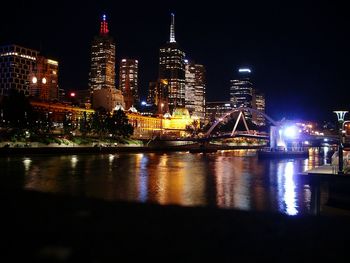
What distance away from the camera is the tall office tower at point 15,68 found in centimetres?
15362

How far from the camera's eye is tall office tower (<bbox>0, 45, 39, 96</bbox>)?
154 metres

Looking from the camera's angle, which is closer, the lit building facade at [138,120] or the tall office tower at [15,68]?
the lit building facade at [138,120]

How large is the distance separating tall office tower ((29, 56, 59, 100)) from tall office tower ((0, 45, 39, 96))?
7.54ft

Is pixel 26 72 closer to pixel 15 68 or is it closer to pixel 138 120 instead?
pixel 15 68

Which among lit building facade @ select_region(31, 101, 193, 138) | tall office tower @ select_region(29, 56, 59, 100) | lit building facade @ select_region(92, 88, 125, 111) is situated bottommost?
lit building facade @ select_region(31, 101, 193, 138)

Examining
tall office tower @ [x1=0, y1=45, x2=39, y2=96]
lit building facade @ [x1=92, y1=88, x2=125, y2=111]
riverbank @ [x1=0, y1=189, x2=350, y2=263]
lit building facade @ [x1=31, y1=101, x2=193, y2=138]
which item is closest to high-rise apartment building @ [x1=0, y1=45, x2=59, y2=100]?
tall office tower @ [x1=0, y1=45, x2=39, y2=96]

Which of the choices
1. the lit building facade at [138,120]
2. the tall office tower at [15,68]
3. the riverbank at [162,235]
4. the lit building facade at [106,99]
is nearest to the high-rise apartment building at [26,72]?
the tall office tower at [15,68]

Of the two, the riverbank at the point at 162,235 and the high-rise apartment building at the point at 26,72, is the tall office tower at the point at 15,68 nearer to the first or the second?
the high-rise apartment building at the point at 26,72

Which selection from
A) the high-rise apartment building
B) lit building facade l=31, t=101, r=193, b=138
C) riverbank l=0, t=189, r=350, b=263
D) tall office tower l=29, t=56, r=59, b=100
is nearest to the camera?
riverbank l=0, t=189, r=350, b=263

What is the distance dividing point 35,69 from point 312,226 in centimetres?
16366

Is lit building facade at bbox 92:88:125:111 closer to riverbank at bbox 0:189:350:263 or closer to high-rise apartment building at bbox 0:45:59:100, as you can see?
high-rise apartment building at bbox 0:45:59:100

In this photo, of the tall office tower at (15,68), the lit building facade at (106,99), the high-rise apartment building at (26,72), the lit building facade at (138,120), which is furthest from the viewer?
the lit building facade at (106,99)

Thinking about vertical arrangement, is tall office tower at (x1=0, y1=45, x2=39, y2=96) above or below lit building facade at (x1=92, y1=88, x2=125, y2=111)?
above

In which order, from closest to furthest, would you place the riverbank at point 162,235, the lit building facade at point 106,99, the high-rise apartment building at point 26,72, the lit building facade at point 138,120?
the riverbank at point 162,235 < the lit building facade at point 138,120 < the high-rise apartment building at point 26,72 < the lit building facade at point 106,99
